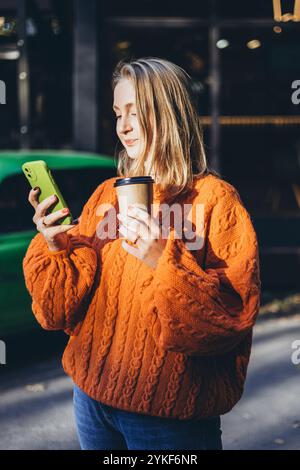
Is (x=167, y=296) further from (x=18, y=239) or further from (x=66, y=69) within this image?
(x=66, y=69)

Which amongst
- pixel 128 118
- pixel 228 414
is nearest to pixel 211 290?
pixel 128 118

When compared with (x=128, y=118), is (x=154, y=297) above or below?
below

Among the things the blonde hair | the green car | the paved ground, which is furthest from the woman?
the green car

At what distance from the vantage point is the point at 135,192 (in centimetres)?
176

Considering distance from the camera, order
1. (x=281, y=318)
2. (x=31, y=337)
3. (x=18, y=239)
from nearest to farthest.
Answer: (x=18, y=239) → (x=31, y=337) → (x=281, y=318)

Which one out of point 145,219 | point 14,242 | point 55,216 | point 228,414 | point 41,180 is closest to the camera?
point 145,219

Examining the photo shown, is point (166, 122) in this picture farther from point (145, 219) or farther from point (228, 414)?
point (228, 414)

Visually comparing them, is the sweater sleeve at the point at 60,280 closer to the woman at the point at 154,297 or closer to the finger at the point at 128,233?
the woman at the point at 154,297

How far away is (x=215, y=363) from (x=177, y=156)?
0.56 meters

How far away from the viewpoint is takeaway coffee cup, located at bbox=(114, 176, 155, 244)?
5.78 feet

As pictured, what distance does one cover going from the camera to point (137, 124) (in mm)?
1938

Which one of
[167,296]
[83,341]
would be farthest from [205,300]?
[83,341]

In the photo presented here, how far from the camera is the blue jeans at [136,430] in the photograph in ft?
6.32

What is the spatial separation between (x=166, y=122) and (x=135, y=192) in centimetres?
26
